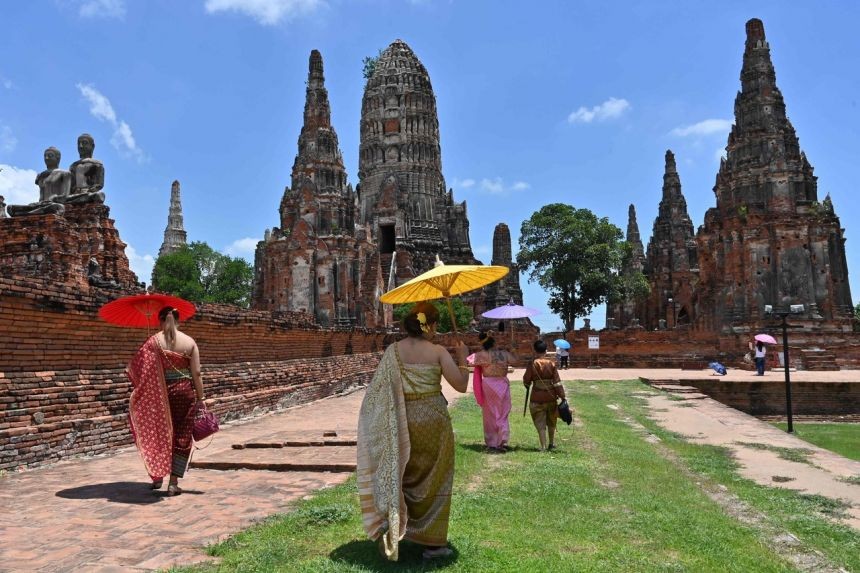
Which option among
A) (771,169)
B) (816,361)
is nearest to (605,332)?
(816,361)

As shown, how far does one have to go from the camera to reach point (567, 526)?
535 cm

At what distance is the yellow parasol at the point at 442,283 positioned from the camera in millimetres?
6148

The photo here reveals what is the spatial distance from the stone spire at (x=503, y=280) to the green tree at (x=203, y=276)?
20817 millimetres

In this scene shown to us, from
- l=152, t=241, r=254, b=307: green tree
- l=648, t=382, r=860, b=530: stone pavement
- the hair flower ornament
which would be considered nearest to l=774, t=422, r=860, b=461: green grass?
l=648, t=382, r=860, b=530: stone pavement

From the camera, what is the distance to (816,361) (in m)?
29.2

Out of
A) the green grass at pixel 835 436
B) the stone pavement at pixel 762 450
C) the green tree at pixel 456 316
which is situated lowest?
the green grass at pixel 835 436

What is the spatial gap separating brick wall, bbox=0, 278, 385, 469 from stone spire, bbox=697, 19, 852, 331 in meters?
27.6

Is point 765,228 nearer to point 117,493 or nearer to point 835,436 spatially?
point 835,436

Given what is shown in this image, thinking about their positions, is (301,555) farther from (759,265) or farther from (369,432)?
(759,265)

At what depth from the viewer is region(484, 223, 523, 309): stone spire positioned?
48969 millimetres

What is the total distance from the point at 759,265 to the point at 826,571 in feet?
109

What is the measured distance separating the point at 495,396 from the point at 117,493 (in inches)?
185

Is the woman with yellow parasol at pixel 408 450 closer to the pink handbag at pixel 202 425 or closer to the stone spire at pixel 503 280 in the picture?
the pink handbag at pixel 202 425

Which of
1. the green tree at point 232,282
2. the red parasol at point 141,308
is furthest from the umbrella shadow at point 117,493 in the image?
the green tree at point 232,282
